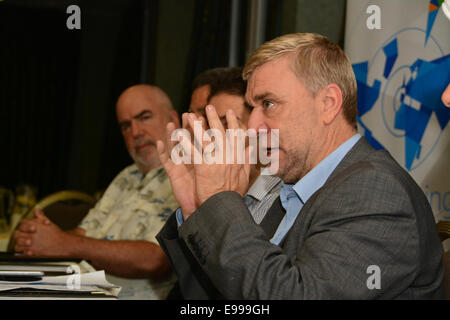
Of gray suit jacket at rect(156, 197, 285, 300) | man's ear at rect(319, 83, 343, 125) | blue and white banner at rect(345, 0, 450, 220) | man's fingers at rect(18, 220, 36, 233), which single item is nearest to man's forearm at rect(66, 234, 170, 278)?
man's fingers at rect(18, 220, 36, 233)

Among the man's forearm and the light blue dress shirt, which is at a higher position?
the light blue dress shirt

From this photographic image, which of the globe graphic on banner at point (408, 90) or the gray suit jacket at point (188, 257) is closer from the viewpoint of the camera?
the gray suit jacket at point (188, 257)

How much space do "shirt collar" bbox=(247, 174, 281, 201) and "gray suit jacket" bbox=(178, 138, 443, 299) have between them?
467 mm

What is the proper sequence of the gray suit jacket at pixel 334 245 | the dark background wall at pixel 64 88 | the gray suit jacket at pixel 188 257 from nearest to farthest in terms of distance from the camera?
the gray suit jacket at pixel 334 245 < the gray suit jacket at pixel 188 257 < the dark background wall at pixel 64 88

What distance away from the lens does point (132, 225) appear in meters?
2.07

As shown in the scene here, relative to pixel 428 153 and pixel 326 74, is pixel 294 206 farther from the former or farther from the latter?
pixel 428 153

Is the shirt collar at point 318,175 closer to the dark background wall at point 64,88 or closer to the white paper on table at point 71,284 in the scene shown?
the white paper on table at point 71,284

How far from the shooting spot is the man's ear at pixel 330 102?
3.66 ft

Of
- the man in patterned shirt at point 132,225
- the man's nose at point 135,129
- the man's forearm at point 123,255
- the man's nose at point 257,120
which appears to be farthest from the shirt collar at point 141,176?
the man's nose at point 257,120

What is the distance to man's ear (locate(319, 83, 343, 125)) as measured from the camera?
43.9 inches

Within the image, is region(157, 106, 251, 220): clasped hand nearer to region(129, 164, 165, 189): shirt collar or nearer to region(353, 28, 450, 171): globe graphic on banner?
region(353, 28, 450, 171): globe graphic on banner


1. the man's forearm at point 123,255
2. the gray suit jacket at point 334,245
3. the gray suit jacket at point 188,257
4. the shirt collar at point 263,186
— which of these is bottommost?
the man's forearm at point 123,255

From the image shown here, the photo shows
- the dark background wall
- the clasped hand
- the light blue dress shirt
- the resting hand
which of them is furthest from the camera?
the dark background wall

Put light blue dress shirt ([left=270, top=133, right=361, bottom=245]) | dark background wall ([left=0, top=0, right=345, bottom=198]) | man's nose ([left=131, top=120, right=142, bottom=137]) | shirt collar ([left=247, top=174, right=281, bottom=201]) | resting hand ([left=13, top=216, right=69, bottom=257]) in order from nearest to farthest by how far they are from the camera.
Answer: light blue dress shirt ([left=270, top=133, right=361, bottom=245]) → shirt collar ([left=247, top=174, right=281, bottom=201]) → resting hand ([left=13, top=216, right=69, bottom=257]) → man's nose ([left=131, top=120, right=142, bottom=137]) → dark background wall ([left=0, top=0, right=345, bottom=198])
